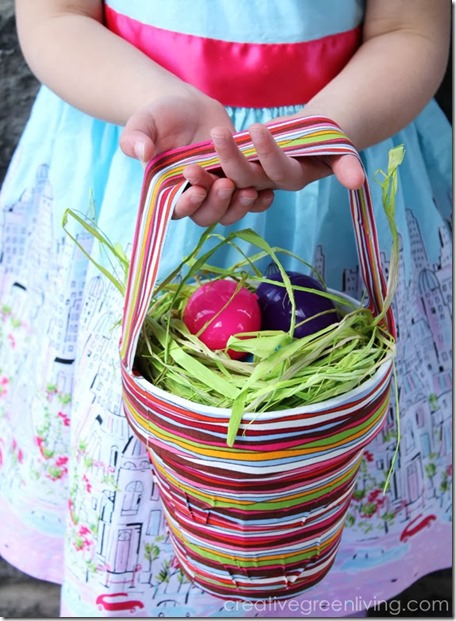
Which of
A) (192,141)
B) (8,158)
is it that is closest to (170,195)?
(192,141)

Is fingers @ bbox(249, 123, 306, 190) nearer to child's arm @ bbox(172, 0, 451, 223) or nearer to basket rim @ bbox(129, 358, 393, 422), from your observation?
child's arm @ bbox(172, 0, 451, 223)

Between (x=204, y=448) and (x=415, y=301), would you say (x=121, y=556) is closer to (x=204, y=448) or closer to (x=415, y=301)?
(x=204, y=448)

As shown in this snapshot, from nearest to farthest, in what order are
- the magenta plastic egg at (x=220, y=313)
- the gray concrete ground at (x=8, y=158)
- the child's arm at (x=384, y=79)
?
the magenta plastic egg at (x=220, y=313)
the child's arm at (x=384, y=79)
the gray concrete ground at (x=8, y=158)

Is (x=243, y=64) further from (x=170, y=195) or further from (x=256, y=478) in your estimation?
(x=256, y=478)

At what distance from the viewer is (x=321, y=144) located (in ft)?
2.07

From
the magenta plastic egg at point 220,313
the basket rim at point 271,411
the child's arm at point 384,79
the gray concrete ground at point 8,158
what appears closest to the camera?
the basket rim at point 271,411

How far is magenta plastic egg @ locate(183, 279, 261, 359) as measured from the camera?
0.70 m

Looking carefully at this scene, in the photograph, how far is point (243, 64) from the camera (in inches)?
33.8

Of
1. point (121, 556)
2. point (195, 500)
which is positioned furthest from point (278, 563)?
point (121, 556)

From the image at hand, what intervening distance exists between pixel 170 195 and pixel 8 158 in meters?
0.85

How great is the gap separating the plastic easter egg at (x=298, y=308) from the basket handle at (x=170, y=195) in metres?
0.08

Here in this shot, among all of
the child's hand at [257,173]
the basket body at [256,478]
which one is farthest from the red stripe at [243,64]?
the basket body at [256,478]

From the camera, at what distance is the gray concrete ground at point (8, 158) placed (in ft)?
4.25

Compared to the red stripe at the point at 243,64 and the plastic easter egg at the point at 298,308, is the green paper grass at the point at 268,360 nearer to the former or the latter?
the plastic easter egg at the point at 298,308
